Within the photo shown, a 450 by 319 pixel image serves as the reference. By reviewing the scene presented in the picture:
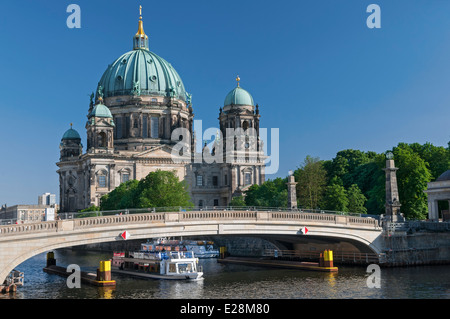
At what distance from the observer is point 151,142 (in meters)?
124

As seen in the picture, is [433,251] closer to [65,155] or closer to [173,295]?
[173,295]

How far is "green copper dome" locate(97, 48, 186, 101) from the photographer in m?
129

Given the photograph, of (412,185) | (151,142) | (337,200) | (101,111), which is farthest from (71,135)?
(412,185)

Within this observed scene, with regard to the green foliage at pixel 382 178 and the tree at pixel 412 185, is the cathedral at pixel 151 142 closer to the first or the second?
the green foliage at pixel 382 178

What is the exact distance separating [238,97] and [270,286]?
256ft

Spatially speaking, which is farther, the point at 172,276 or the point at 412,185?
the point at 412,185

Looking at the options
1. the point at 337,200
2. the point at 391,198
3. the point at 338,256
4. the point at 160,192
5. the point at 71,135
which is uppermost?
the point at 71,135

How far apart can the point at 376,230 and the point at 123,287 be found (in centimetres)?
2272

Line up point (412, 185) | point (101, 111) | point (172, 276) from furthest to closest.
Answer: point (101, 111), point (412, 185), point (172, 276)

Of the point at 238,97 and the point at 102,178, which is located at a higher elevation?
the point at 238,97

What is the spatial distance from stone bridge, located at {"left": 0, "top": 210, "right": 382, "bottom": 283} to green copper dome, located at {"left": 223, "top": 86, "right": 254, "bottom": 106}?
67.4 metres

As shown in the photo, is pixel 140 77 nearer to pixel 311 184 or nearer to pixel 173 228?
pixel 311 184

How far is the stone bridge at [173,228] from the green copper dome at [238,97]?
67445mm
